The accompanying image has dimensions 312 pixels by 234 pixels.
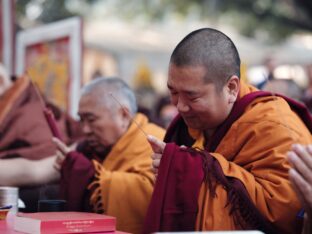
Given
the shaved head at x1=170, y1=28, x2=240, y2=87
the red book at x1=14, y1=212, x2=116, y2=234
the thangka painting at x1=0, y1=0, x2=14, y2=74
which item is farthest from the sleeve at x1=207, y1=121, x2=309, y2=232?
the thangka painting at x1=0, y1=0, x2=14, y2=74

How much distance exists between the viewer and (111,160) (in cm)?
377

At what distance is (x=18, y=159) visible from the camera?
393cm

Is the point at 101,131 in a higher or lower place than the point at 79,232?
higher

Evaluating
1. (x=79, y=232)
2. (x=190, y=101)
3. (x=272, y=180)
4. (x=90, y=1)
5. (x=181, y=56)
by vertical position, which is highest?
(x=90, y=1)

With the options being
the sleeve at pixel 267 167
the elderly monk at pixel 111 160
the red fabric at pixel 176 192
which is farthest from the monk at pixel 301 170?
the elderly monk at pixel 111 160

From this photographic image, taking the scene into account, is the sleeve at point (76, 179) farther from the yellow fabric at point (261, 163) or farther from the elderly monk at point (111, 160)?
the yellow fabric at point (261, 163)

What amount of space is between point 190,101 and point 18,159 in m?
1.51

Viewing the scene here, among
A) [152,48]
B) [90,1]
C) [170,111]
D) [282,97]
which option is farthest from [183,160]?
[90,1]

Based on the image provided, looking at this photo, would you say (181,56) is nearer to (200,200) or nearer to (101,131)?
(200,200)

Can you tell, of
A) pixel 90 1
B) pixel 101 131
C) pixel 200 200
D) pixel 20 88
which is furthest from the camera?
pixel 90 1

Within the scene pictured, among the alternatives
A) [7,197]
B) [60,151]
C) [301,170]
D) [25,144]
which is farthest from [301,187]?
[25,144]

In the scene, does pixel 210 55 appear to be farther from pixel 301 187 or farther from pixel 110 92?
pixel 110 92

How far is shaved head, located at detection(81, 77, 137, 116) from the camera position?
377cm

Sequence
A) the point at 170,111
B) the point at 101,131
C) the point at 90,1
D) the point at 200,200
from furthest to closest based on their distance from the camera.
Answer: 1. the point at 90,1
2. the point at 170,111
3. the point at 101,131
4. the point at 200,200
